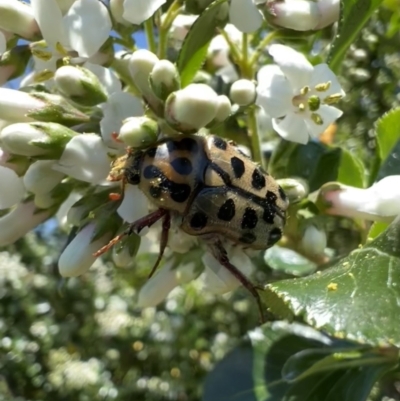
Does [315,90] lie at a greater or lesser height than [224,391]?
greater

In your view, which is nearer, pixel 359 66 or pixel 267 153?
pixel 267 153

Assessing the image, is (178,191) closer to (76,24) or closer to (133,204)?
(133,204)

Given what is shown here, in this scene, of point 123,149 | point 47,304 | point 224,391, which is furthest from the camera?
point 47,304

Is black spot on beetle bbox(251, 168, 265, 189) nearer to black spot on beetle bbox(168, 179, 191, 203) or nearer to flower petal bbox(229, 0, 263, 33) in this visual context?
black spot on beetle bbox(168, 179, 191, 203)

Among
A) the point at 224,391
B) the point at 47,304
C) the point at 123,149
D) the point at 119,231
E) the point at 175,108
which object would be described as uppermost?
the point at 175,108

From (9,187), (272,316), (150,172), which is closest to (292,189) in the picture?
(150,172)

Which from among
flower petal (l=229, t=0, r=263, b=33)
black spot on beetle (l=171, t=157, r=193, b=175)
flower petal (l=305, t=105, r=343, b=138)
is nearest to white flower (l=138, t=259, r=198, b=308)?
black spot on beetle (l=171, t=157, r=193, b=175)

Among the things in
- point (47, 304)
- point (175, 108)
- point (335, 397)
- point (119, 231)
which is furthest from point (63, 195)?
point (47, 304)

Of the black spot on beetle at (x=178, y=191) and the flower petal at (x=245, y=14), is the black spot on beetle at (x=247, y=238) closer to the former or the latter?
the black spot on beetle at (x=178, y=191)

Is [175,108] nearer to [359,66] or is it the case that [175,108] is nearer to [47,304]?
[359,66]
